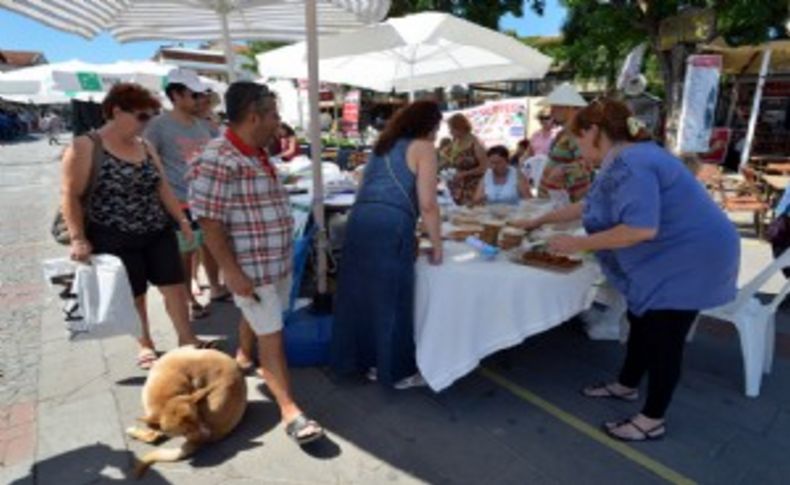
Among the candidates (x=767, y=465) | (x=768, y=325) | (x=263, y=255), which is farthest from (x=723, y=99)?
(x=263, y=255)

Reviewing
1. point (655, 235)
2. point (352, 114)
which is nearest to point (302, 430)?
point (655, 235)

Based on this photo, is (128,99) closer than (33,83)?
Yes

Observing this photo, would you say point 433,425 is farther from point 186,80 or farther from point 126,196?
point 186,80

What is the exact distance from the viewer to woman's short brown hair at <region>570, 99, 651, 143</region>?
2.36 metres

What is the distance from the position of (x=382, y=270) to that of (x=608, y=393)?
1.49 m

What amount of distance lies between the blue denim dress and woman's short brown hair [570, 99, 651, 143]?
0.90 meters

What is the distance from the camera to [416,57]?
633 centimetres

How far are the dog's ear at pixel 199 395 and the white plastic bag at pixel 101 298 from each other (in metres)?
0.62

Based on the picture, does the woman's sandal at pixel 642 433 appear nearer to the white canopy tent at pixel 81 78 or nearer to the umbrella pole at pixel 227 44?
the umbrella pole at pixel 227 44

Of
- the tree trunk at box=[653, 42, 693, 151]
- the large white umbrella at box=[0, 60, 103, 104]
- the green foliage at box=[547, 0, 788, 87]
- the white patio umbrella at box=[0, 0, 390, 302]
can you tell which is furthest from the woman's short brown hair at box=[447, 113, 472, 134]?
the large white umbrella at box=[0, 60, 103, 104]

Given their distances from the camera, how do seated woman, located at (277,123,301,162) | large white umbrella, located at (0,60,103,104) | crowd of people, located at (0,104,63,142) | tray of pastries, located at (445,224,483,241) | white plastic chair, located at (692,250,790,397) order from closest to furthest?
white plastic chair, located at (692,250,790,397) → tray of pastries, located at (445,224,483,241) → seated woman, located at (277,123,301,162) → large white umbrella, located at (0,60,103,104) → crowd of people, located at (0,104,63,142)

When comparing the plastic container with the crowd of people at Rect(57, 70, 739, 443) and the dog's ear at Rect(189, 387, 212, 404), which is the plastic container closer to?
the crowd of people at Rect(57, 70, 739, 443)

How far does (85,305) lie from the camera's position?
270 cm

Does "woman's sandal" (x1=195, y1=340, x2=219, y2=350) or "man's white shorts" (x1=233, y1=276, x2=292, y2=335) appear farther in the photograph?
"woman's sandal" (x1=195, y1=340, x2=219, y2=350)
